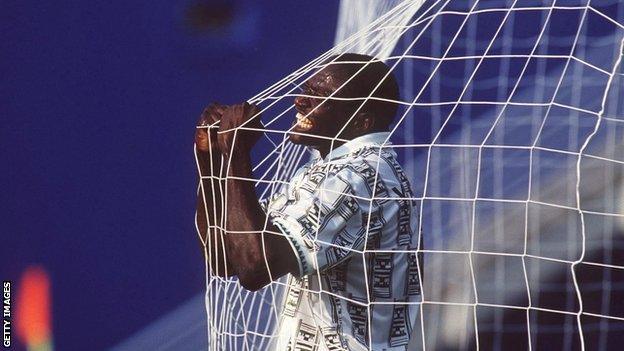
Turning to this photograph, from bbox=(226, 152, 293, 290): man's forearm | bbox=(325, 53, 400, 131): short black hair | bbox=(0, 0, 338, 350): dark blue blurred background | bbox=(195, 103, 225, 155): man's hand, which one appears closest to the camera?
bbox=(226, 152, 293, 290): man's forearm

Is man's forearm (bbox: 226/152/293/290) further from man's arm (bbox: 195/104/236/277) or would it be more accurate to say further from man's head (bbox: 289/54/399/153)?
man's head (bbox: 289/54/399/153)

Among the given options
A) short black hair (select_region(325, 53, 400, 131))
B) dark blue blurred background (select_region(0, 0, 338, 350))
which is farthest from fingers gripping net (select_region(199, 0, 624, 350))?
short black hair (select_region(325, 53, 400, 131))

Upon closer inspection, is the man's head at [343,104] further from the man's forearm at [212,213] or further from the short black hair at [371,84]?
the man's forearm at [212,213]

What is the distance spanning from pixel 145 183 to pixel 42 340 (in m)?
0.38

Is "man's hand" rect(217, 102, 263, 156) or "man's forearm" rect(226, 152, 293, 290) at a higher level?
"man's hand" rect(217, 102, 263, 156)

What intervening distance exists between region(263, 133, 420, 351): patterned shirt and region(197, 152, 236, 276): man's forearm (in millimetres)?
89

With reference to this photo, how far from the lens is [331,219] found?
157cm

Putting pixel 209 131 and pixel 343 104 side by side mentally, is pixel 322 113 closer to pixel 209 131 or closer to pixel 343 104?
pixel 343 104

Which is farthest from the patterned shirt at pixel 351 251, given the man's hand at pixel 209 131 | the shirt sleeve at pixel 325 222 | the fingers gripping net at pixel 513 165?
the fingers gripping net at pixel 513 165

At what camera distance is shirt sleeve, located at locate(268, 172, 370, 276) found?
5.07 feet

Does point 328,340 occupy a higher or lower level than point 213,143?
lower

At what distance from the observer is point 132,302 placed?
251cm

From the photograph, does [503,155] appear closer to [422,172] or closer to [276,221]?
[422,172]

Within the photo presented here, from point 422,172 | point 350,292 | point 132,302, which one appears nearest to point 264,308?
point 132,302
